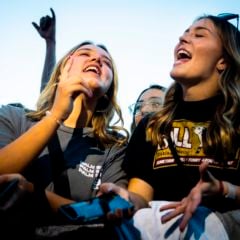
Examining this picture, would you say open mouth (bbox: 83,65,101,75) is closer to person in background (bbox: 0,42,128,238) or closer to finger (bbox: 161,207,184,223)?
person in background (bbox: 0,42,128,238)

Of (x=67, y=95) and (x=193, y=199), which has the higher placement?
(x=67, y=95)

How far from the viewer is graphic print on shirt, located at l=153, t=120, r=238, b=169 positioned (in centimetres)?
229

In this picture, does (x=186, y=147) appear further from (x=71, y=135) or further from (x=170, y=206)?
(x=71, y=135)

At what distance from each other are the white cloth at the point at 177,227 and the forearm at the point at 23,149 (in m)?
0.72

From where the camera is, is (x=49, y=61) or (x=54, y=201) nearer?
(x=54, y=201)

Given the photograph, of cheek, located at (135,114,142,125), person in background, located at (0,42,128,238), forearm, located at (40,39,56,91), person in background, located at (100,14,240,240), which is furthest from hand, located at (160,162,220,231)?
cheek, located at (135,114,142,125)

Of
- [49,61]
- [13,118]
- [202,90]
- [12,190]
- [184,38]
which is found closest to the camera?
[12,190]

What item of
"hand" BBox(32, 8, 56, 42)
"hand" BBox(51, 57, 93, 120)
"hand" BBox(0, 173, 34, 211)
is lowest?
"hand" BBox(0, 173, 34, 211)

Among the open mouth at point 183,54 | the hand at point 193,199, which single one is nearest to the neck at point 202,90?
the open mouth at point 183,54

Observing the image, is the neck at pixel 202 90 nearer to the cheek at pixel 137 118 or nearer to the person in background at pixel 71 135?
the person in background at pixel 71 135

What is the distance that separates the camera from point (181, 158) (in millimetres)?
2320

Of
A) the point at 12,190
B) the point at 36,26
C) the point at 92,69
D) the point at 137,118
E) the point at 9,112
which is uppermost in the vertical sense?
the point at 36,26

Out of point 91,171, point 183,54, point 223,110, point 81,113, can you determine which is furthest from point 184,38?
point 91,171

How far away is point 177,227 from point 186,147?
2.76 feet
